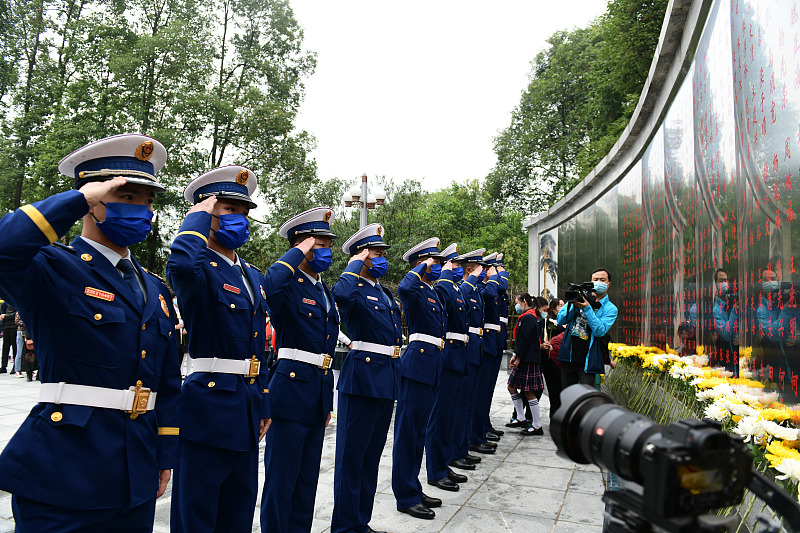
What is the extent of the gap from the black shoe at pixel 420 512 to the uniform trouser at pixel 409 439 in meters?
0.04

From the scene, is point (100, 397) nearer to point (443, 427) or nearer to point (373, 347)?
point (373, 347)

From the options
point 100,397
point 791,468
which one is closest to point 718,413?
point 791,468

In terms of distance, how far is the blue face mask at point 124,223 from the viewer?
2.36 m

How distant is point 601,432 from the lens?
152 cm

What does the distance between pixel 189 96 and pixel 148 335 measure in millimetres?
20118

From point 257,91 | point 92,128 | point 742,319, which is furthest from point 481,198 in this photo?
point 742,319

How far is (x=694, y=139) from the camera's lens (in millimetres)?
6023

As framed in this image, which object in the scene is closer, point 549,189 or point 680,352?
point 680,352

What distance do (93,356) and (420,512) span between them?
3.20 metres

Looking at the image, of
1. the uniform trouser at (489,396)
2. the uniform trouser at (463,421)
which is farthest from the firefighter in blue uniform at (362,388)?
the uniform trouser at (489,396)

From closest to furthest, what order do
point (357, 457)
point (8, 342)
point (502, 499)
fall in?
point (357, 457) < point (502, 499) < point (8, 342)

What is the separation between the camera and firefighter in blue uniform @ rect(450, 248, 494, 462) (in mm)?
6492

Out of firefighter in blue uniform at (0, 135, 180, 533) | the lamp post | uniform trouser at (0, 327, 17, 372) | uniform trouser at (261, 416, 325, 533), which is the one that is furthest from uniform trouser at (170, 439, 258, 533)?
uniform trouser at (0, 327, 17, 372)

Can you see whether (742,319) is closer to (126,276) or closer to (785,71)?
(785,71)
